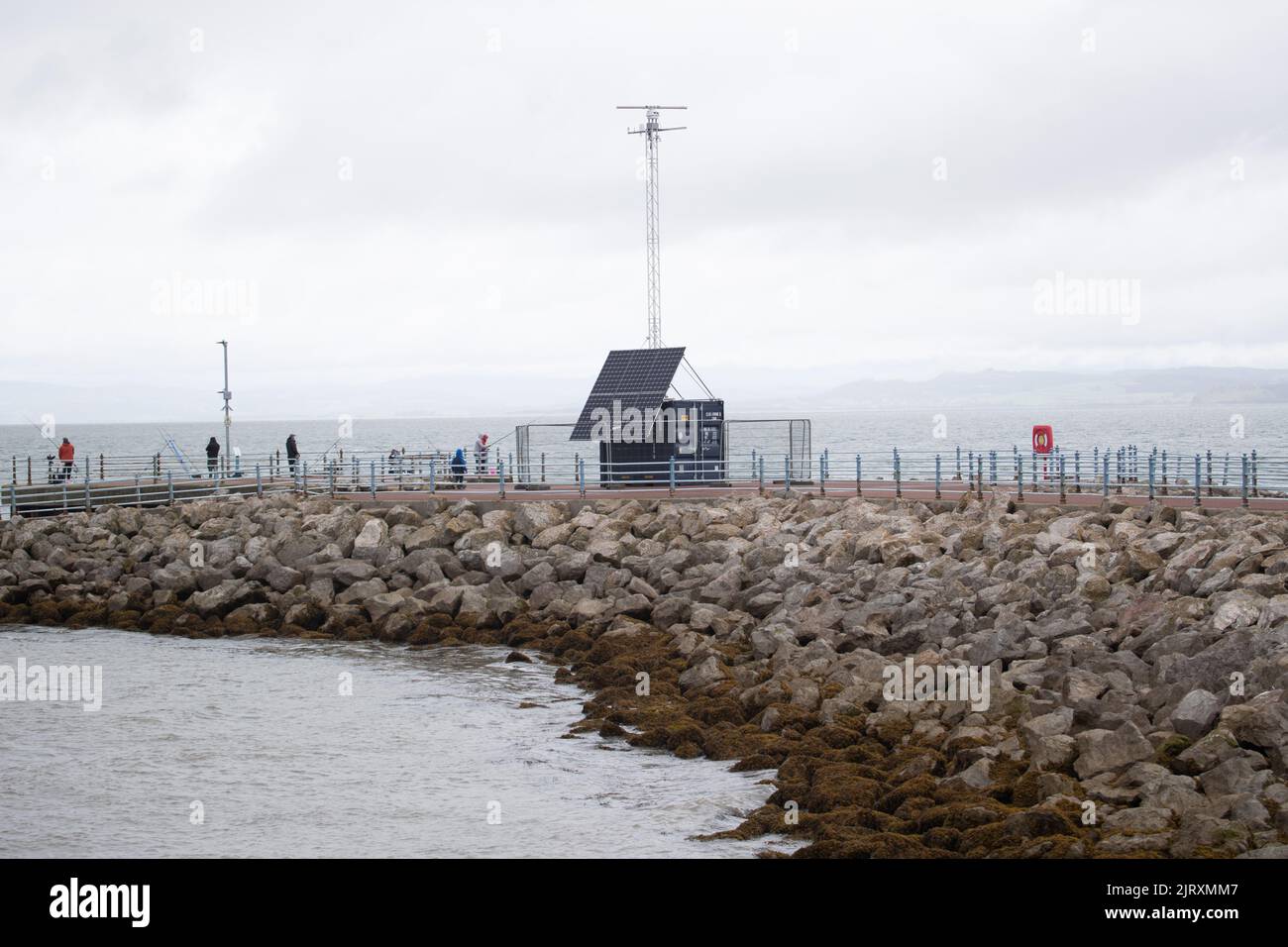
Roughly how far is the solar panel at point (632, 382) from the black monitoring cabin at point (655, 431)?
3 cm

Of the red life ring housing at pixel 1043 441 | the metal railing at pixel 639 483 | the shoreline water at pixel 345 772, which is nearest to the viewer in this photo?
the shoreline water at pixel 345 772

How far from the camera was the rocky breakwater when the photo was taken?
13.3 m

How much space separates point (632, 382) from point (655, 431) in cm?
189

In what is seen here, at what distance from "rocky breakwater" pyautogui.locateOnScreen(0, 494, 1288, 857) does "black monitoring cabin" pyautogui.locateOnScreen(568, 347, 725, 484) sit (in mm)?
3777

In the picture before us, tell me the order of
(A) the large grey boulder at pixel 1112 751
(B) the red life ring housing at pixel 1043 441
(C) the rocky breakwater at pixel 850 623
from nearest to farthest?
(C) the rocky breakwater at pixel 850 623
(A) the large grey boulder at pixel 1112 751
(B) the red life ring housing at pixel 1043 441

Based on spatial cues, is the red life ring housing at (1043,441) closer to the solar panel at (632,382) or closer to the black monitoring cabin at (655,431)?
the black monitoring cabin at (655,431)

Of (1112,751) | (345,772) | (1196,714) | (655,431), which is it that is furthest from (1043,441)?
(345,772)

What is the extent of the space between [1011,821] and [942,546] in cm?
1288

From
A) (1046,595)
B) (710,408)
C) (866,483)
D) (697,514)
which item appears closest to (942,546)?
(1046,595)

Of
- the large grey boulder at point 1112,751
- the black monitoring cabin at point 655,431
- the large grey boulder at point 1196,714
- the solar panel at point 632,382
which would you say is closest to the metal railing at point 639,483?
the black monitoring cabin at point 655,431

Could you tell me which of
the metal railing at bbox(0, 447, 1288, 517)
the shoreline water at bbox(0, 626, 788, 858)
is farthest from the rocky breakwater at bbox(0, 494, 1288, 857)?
the metal railing at bbox(0, 447, 1288, 517)

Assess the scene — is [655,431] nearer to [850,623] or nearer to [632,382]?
[632,382]

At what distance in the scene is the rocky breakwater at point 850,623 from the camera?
13.3m

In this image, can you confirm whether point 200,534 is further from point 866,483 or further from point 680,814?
point 680,814
